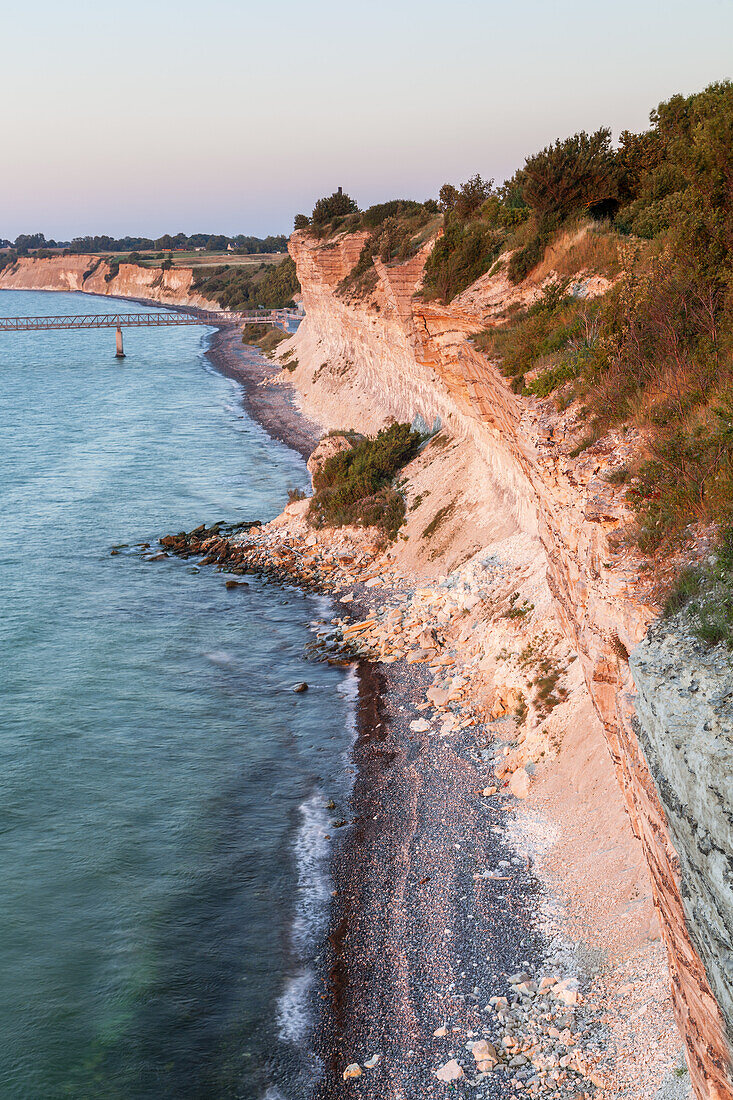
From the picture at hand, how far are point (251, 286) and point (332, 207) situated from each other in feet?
314

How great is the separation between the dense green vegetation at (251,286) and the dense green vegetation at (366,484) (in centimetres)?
10313

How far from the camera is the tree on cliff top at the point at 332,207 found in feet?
247

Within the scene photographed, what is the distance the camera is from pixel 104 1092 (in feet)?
43.4

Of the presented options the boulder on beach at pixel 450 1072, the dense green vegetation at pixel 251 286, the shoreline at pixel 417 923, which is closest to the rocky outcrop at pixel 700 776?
the boulder on beach at pixel 450 1072

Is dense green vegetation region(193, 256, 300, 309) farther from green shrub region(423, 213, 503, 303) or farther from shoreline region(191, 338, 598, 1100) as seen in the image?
shoreline region(191, 338, 598, 1100)

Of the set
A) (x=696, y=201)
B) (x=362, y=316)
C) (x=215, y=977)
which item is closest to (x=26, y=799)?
(x=215, y=977)

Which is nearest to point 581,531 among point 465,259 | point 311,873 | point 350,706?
point 311,873

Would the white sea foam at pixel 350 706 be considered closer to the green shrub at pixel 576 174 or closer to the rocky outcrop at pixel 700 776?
the rocky outcrop at pixel 700 776

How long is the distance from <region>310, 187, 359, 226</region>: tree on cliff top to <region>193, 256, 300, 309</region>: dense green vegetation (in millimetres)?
61104

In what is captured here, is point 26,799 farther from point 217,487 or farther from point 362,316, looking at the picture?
point 362,316

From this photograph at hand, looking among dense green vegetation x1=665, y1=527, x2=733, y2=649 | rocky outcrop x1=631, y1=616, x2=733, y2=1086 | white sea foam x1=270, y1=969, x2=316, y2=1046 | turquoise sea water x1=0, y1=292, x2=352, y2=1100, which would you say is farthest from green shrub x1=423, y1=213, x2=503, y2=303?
rocky outcrop x1=631, y1=616, x2=733, y2=1086

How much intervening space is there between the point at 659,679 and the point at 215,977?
39.3 feet

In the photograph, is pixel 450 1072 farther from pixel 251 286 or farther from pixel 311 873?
pixel 251 286

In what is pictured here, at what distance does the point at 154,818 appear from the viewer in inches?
789
